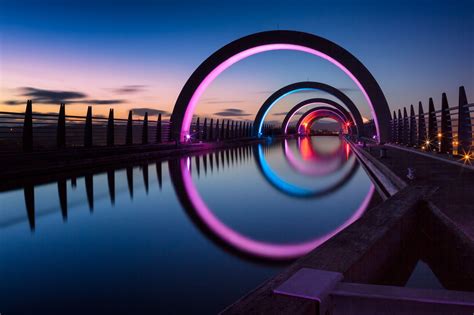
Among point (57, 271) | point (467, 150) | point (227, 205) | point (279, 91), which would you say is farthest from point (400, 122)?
point (279, 91)

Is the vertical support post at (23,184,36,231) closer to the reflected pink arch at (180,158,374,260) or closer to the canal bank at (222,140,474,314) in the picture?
the reflected pink arch at (180,158,374,260)

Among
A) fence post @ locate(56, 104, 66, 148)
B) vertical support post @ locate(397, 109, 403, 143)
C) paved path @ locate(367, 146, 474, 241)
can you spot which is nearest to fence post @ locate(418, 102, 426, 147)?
vertical support post @ locate(397, 109, 403, 143)

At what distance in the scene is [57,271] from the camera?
2543mm

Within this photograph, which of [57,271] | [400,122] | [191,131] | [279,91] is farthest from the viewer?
[279,91]

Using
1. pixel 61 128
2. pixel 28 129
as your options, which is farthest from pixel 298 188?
pixel 61 128

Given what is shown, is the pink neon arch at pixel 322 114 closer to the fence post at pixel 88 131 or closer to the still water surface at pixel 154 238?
the fence post at pixel 88 131

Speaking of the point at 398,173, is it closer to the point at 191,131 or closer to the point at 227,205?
the point at 227,205

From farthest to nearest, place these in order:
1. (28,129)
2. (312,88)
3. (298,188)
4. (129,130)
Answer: (312,88) → (129,130) → (28,129) → (298,188)

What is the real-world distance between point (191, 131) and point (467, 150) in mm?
16305

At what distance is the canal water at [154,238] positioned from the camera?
2131 millimetres

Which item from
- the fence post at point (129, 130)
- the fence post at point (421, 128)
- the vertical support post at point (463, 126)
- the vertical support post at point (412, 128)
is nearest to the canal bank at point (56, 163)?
the fence post at point (129, 130)

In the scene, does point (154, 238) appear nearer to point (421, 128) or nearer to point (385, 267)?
point (385, 267)

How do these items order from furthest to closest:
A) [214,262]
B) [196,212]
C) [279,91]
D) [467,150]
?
[279,91], [467,150], [196,212], [214,262]

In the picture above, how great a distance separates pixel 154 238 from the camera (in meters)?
3.37
